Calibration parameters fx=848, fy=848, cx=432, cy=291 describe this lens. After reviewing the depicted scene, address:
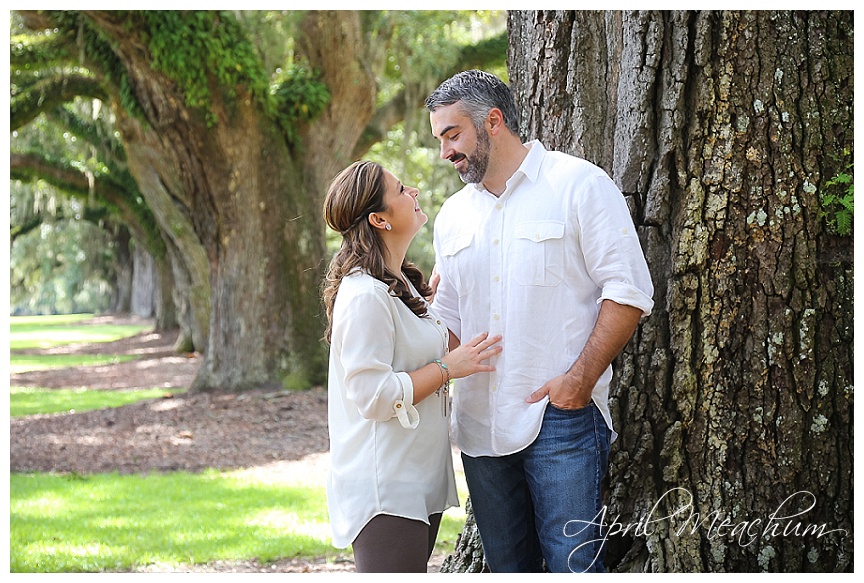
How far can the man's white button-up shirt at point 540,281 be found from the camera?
275 centimetres

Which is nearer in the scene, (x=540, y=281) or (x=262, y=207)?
(x=540, y=281)

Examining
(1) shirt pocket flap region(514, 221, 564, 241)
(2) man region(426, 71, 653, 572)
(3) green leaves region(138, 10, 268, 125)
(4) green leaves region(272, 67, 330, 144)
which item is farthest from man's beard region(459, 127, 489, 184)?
(4) green leaves region(272, 67, 330, 144)

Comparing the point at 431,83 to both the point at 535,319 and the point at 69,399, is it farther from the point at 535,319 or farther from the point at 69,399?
the point at 535,319

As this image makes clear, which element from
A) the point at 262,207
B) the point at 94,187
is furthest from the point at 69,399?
the point at 94,187

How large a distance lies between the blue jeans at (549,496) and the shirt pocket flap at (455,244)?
66 centimetres

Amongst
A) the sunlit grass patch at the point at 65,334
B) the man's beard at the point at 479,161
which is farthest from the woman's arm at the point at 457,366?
the sunlit grass patch at the point at 65,334

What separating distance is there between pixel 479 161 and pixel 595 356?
0.78 metres

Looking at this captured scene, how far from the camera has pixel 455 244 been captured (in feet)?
10.0

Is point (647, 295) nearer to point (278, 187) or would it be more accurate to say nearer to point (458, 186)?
point (278, 187)

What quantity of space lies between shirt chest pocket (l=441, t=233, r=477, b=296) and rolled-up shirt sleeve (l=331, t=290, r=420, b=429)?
0.49m

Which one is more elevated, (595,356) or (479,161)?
(479,161)

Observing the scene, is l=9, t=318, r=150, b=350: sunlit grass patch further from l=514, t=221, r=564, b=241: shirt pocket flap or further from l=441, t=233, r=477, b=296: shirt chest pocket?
l=514, t=221, r=564, b=241: shirt pocket flap

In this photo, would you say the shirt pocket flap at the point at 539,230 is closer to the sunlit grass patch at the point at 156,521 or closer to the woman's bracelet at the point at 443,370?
the woman's bracelet at the point at 443,370

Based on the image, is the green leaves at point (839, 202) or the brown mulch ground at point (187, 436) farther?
the brown mulch ground at point (187, 436)
